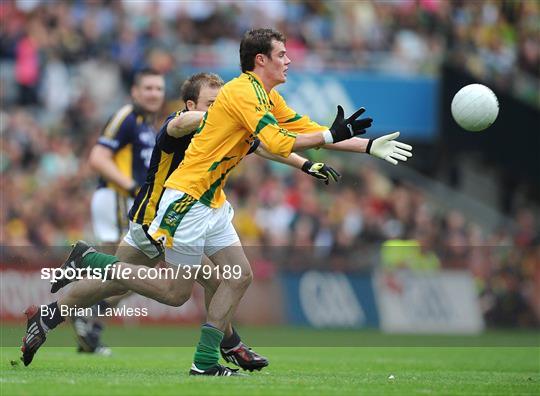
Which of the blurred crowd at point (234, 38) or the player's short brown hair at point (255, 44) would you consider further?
the blurred crowd at point (234, 38)

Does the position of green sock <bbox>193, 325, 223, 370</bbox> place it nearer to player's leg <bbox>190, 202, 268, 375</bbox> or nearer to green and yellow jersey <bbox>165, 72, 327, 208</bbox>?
player's leg <bbox>190, 202, 268, 375</bbox>

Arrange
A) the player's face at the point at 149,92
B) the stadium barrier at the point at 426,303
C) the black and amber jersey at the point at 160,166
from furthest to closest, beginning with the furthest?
1. the stadium barrier at the point at 426,303
2. the player's face at the point at 149,92
3. the black and amber jersey at the point at 160,166

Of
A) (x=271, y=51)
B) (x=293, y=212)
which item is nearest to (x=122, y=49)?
(x=293, y=212)

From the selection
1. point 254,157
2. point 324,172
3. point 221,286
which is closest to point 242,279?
point 221,286

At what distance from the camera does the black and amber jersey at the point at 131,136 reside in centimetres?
1302

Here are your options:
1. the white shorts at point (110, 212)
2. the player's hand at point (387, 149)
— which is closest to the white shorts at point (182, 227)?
the player's hand at point (387, 149)

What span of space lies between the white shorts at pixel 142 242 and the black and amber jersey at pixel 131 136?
283cm

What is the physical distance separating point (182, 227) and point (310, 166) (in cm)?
114

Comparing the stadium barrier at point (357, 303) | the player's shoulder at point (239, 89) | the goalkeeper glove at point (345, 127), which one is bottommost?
the stadium barrier at point (357, 303)

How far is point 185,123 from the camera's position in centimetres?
966

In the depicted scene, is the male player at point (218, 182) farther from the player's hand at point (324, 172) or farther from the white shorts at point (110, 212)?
the white shorts at point (110, 212)

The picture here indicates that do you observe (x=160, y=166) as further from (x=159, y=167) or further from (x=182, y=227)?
(x=182, y=227)

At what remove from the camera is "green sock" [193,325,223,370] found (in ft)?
30.7

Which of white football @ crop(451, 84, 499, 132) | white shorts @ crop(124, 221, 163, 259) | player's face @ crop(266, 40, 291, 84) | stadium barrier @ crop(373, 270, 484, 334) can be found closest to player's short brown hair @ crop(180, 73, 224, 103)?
player's face @ crop(266, 40, 291, 84)
